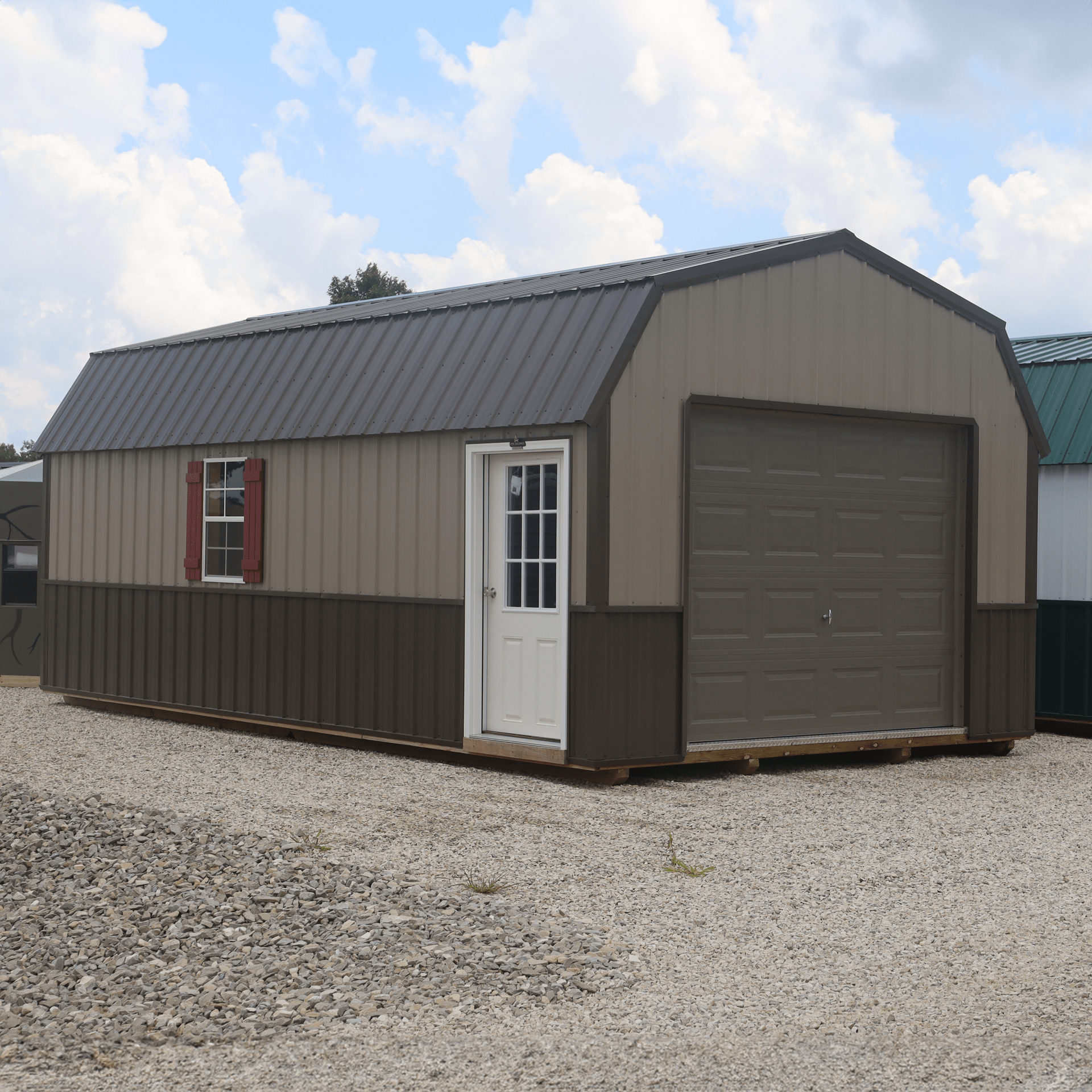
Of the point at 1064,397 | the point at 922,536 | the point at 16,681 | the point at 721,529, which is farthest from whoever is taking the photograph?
the point at 16,681

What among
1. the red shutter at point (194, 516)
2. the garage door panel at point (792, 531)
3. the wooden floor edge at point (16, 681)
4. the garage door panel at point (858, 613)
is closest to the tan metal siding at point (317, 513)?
the red shutter at point (194, 516)

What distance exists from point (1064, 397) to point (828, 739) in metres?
5.00

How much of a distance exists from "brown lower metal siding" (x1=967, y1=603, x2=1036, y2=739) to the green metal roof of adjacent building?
198 cm

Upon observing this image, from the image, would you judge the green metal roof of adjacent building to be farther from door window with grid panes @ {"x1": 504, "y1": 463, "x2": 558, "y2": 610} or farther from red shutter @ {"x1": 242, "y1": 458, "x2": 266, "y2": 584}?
red shutter @ {"x1": 242, "y1": 458, "x2": 266, "y2": 584}

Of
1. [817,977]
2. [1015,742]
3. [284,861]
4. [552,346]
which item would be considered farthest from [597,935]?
[1015,742]

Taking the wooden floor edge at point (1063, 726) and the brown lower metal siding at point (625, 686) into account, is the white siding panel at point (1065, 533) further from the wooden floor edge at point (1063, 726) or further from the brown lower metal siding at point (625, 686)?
the brown lower metal siding at point (625, 686)

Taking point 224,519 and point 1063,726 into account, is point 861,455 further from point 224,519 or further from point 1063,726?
point 224,519

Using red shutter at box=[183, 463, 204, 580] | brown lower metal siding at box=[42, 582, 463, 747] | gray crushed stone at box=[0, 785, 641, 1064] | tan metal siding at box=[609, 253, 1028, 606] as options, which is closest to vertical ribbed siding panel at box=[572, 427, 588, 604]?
tan metal siding at box=[609, 253, 1028, 606]

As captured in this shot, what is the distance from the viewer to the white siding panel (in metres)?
12.7

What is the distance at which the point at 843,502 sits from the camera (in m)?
10.4

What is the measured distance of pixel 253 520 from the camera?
38.1 ft

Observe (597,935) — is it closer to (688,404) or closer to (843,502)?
(688,404)

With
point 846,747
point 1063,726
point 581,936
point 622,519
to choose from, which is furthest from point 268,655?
point 1063,726

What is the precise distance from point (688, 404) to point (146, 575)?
5.69m
